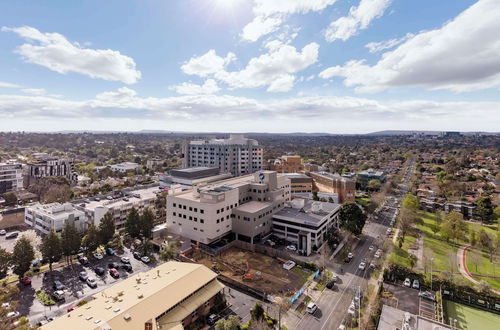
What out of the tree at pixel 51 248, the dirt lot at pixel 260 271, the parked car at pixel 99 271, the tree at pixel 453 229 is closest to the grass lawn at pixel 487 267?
the tree at pixel 453 229

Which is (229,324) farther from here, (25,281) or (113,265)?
(25,281)

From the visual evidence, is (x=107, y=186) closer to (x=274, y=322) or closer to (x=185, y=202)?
(x=185, y=202)

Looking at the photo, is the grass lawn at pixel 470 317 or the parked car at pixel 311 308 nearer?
the grass lawn at pixel 470 317

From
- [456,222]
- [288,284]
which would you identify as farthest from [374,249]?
[288,284]

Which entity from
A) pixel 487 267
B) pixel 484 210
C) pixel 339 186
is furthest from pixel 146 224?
pixel 484 210

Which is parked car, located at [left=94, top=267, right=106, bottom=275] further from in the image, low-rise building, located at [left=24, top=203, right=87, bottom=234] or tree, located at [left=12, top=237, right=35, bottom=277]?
low-rise building, located at [left=24, top=203, right=87, bottom=234]

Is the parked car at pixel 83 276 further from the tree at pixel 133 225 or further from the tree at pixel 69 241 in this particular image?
the tree at pixel 133 225
